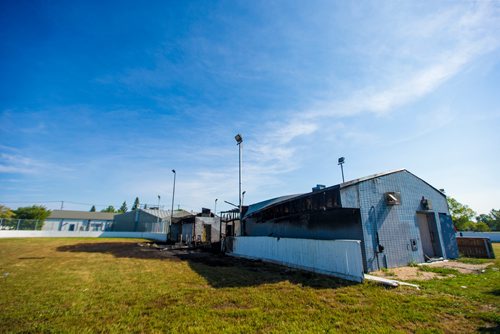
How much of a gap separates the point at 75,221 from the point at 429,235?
6535cm

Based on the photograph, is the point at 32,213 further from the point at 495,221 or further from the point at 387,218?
the point at 495,221

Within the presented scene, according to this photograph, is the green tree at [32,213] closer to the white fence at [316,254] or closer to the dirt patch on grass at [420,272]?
the white fence at [316,254]

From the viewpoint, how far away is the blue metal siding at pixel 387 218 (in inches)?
408

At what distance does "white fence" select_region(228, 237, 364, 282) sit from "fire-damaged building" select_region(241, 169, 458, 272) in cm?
37

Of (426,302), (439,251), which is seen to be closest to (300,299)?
(426,302)

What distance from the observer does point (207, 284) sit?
7824mm

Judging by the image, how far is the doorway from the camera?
12.8 metres

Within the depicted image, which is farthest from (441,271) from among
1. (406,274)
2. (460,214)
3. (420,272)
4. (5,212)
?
(5,212)

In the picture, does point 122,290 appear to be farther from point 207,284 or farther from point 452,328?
point 452,328

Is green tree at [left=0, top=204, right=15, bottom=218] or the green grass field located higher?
green tree at [left=0, top=204, right=15, bottom=218]

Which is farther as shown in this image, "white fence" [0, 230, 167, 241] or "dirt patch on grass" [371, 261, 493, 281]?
"white fence" [0, 230, 167, 241]

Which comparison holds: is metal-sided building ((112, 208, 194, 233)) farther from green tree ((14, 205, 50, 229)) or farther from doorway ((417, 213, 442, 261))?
doorway ((417, 213, 442, 261))

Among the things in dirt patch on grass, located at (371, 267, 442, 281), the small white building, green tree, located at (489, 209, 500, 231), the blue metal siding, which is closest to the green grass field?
dirt patch on grass, located at (371, 267, 442, 281)

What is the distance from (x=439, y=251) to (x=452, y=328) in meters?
11.1
